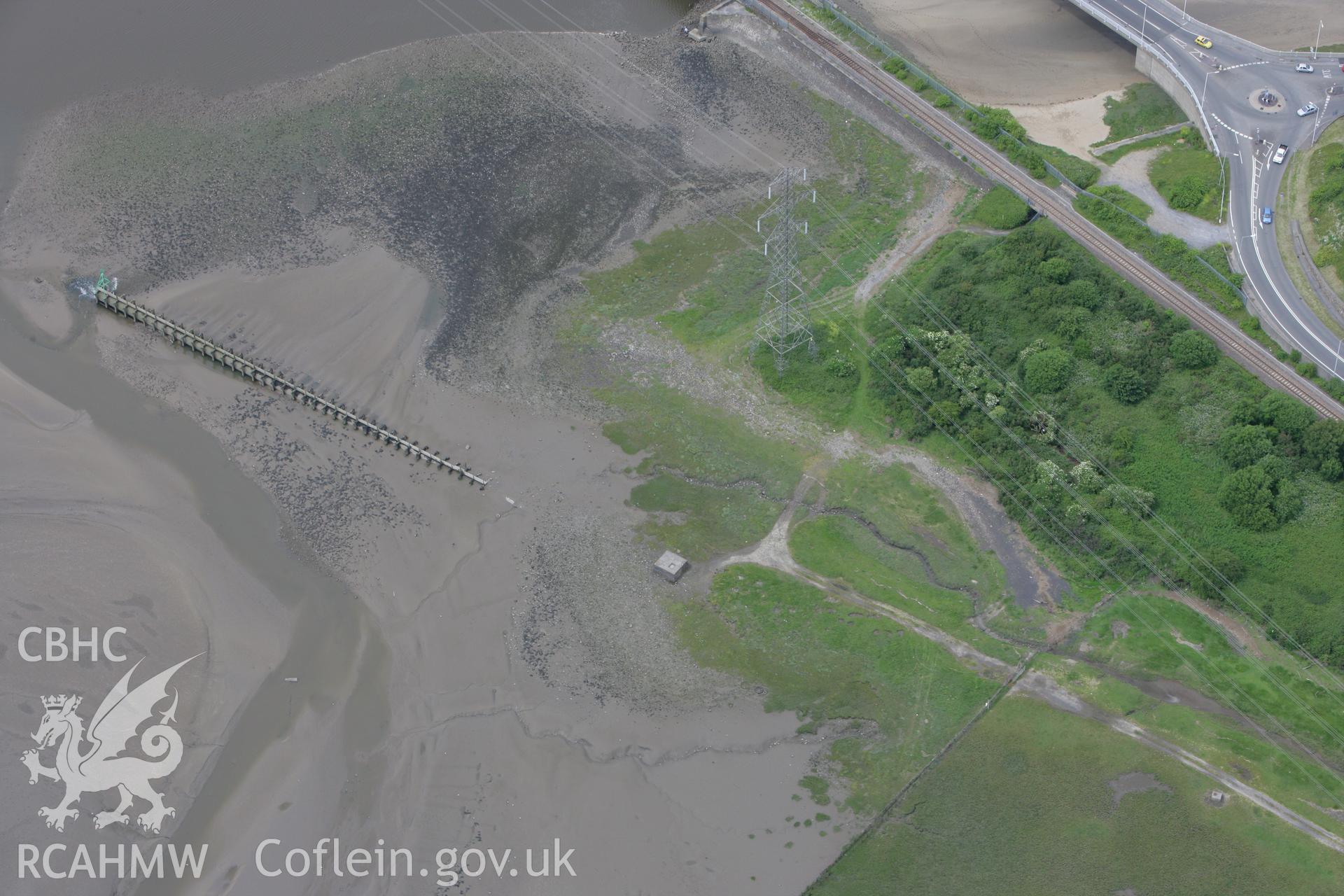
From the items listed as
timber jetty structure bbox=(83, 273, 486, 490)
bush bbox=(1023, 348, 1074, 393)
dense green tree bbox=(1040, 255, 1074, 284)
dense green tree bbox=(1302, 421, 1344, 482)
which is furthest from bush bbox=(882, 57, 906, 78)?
timber jetty structure bbox=(83, 273, 486, 490)

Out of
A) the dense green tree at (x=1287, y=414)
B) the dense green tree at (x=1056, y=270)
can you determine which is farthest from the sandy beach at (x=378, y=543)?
the dense green tree at (x=1287, y=414)

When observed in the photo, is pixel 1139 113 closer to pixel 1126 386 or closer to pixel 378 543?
pixel 1126 386

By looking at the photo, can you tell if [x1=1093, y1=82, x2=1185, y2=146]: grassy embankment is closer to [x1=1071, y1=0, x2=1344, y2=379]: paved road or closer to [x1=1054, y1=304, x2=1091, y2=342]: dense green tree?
[x1=1071, y1=0, x2=1344, y2=379]: paved road

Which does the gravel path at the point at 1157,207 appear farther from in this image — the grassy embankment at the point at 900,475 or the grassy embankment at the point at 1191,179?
the grassy embankment at the point at 900,475

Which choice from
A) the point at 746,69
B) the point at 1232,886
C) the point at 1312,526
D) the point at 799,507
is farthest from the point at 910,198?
the point at 1232,886

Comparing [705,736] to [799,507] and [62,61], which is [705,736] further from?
[62,61]
